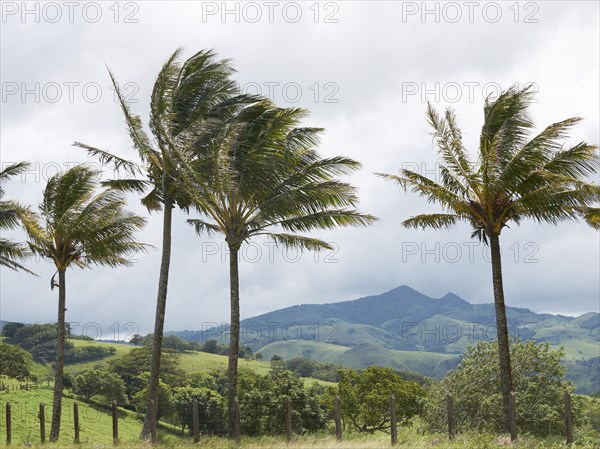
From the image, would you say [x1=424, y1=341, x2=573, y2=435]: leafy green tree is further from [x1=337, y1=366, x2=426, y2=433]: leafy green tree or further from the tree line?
[x1=337, y1=366, x2=426, y2=433]: leafy green tree

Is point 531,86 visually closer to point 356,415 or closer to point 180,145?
point 180,145

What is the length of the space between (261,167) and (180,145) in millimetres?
3222

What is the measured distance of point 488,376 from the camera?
3300 centimetres

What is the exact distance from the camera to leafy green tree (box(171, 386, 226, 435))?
2228 inches

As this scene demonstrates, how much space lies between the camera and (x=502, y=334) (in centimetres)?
2338

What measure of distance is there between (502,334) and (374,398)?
2992 centimetres

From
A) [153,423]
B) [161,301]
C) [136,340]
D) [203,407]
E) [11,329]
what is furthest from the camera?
[136,340]

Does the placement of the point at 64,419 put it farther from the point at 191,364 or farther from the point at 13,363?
the point at 191,364

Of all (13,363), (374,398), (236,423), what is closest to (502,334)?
(236,423)

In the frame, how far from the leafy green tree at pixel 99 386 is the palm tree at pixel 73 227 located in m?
49.7

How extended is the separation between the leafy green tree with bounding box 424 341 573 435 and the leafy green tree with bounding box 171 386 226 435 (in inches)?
961

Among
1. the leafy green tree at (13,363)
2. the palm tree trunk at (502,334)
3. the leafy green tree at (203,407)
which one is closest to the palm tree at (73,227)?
the palm tree trunk at (502,334)

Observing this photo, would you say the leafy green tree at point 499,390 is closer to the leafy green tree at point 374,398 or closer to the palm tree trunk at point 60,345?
the leafy green tree at point 374,398

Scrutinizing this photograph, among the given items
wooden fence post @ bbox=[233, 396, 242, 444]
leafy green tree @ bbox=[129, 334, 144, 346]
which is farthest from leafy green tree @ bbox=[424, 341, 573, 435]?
leafy green tree @ bbox=[129, 334, 144, 346]
